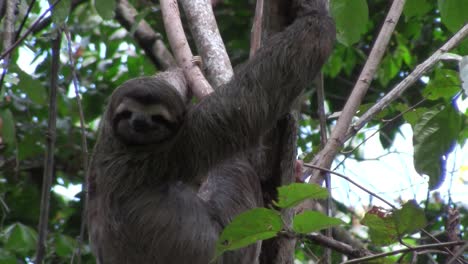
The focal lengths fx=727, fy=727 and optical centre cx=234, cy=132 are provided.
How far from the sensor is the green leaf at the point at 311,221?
148 inches

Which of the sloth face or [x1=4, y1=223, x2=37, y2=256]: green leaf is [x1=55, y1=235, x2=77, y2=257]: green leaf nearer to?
[x1=4, y1=223, x2=37, y2=256]: green leaf

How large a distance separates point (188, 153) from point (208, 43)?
3.36 ft

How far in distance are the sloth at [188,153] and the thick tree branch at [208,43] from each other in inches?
10.5

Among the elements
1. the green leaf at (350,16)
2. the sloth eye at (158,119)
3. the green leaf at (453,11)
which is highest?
the green leaf at (350,16)

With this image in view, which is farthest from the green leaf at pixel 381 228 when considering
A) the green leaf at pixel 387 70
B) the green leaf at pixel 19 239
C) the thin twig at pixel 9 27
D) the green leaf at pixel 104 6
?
the green leaf at pixel 387 70

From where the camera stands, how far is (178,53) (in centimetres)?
658

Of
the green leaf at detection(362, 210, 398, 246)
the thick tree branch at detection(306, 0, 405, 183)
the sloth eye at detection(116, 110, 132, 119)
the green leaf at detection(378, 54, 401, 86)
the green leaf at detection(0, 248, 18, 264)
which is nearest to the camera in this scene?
the green leaf at detection(362, 210, 398, 246)

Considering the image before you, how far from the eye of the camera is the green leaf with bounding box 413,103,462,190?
464 cm

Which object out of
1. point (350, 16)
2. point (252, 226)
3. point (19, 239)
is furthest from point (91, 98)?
point (252, 226)

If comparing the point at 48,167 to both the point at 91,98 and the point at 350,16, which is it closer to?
the point at 350,16

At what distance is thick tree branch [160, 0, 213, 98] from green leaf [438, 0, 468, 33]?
2395 millimetres

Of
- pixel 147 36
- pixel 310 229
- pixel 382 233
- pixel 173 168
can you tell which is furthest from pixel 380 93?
pixel 310 229

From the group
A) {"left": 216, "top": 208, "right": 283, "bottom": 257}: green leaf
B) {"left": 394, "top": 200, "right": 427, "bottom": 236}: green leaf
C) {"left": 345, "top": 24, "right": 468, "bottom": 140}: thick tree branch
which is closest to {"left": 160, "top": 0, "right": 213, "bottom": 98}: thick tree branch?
{"left": 345, "top": 24, "right": 468, "bottom": 140}: thick tree branch

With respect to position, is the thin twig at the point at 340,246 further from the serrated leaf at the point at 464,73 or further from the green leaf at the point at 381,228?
the serrated leaf at the point at 464,73
